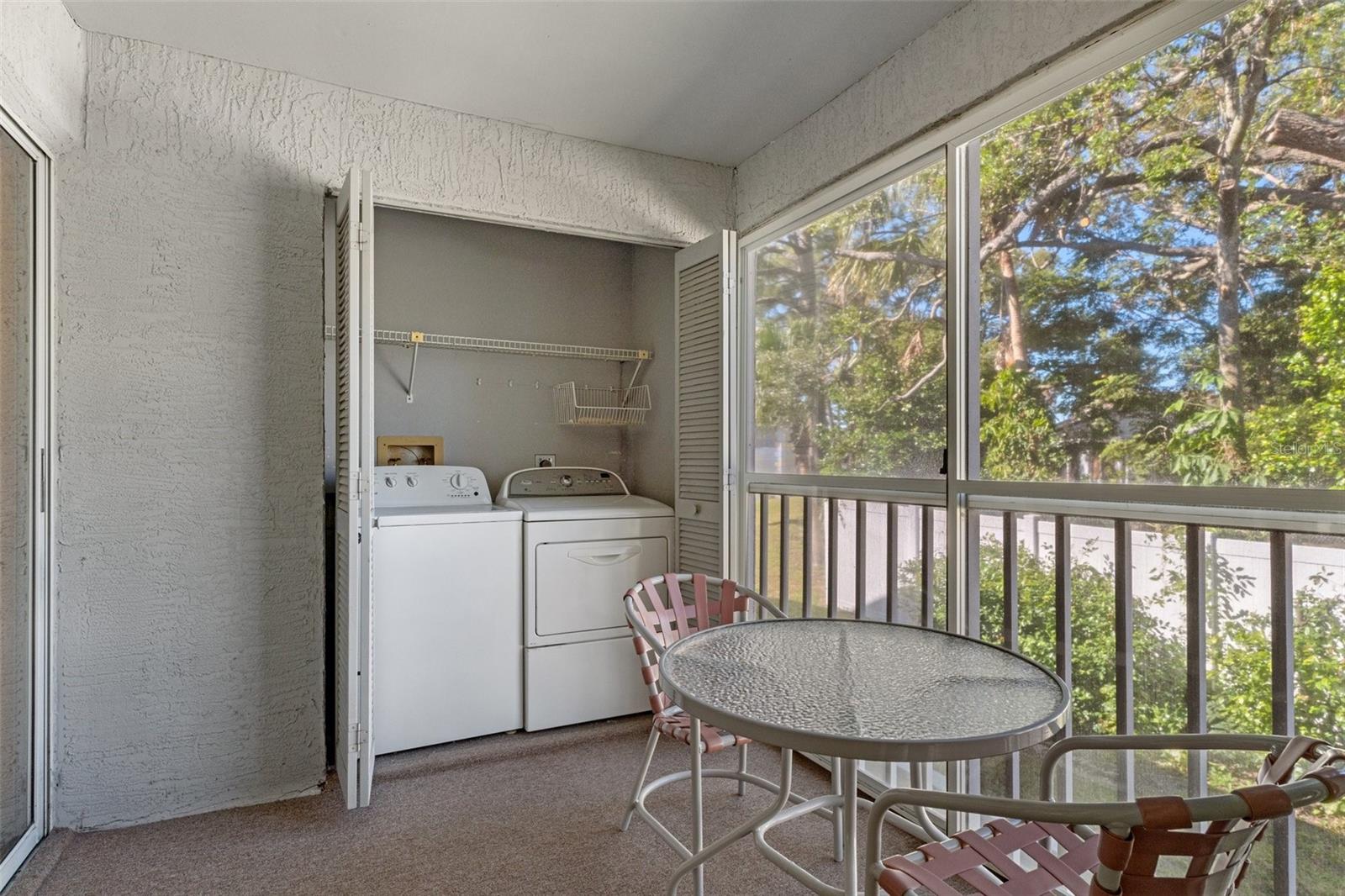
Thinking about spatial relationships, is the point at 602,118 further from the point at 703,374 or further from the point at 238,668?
the point at 238,668

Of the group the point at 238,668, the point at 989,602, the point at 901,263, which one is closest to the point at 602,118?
the point at 901,263

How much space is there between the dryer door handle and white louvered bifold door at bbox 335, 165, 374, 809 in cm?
93

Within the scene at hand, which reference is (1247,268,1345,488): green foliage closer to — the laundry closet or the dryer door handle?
the laundry closet

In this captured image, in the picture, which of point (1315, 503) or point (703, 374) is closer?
point (1315, 503)

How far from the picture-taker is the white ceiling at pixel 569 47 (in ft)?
6.93

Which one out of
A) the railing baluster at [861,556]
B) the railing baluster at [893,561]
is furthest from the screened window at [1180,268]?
the railing baluster at [861,556]

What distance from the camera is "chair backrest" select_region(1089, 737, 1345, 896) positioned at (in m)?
0.76

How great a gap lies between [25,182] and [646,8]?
1925mm

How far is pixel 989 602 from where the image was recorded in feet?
6.70

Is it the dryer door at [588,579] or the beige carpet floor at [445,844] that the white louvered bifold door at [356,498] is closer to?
the beige carpet floor at [445,844]

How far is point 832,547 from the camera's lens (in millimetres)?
2643

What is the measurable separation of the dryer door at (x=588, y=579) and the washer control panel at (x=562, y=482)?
0.56 m

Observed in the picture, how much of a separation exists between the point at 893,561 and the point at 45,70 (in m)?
2.96

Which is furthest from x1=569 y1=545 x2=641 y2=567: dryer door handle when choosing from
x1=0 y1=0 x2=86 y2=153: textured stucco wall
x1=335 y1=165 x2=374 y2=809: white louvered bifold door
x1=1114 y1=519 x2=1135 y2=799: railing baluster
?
x1=0 y1=0 x2=86 y2=153: textured stucco wall
